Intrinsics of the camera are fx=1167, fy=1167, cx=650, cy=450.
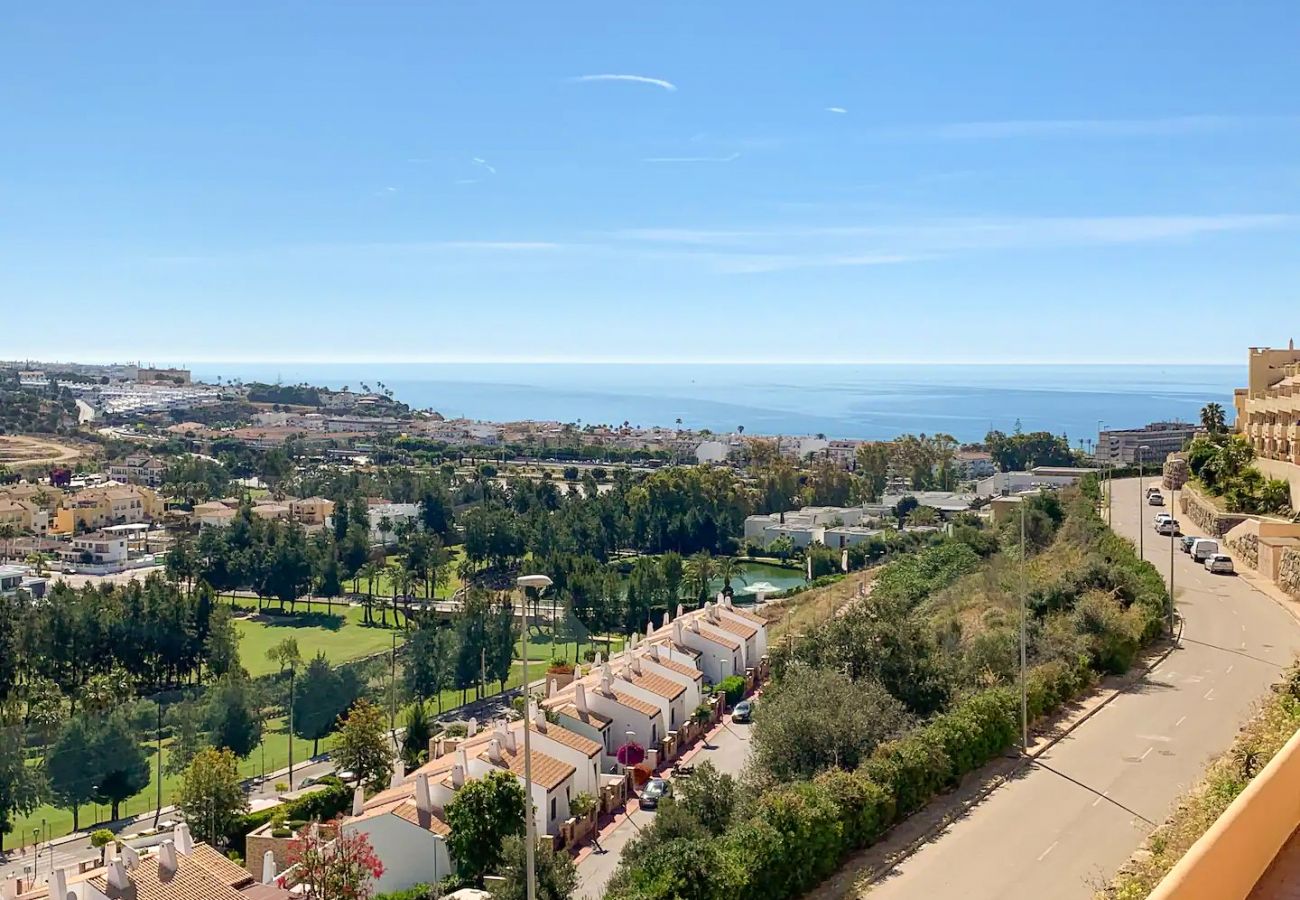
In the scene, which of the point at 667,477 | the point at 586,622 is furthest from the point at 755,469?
the point at 586,622

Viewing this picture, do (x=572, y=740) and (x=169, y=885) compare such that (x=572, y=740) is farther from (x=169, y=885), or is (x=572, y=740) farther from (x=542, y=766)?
(x=169, y=885)

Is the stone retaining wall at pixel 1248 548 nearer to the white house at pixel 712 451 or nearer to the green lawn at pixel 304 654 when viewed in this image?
the green lawn at pixel 304 654

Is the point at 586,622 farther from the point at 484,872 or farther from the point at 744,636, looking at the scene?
the point at 484,872

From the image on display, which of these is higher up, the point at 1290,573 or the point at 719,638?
the point at 1290,573

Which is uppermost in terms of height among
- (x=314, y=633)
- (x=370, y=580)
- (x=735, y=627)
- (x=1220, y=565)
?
(x=1220, y=565)

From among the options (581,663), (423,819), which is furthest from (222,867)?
(581,663)

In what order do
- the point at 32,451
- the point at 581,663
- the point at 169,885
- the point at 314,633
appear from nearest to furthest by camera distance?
the point at 169,885, the point at 581,663, the point at 314,633, the point at 32,451
